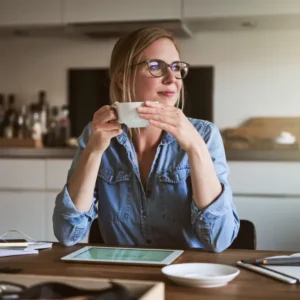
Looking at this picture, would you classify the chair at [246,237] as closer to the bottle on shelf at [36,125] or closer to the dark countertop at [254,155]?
the dark countertop at [254,155]

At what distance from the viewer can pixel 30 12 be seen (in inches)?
133

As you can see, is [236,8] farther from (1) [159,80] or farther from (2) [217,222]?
(2) [217,222]

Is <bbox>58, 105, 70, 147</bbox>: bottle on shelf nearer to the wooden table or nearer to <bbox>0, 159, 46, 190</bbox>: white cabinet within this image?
<bbox>0, 159, 46, 190</bbox>: white cabinet

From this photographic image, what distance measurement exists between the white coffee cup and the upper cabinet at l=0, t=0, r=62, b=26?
7.37 feet

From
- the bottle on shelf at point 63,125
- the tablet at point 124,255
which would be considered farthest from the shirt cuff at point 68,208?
the bottle on shelf at point 63,125

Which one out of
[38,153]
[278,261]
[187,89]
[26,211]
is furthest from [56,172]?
[278,261]

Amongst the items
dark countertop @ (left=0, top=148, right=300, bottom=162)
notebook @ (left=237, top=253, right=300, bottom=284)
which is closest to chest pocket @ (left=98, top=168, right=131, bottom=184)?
notebook @ (left=237, top=253, right=300, bottom=284)

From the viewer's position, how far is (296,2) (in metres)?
3.06

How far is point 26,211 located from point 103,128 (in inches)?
79.1

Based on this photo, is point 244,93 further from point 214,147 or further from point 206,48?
point 214,147

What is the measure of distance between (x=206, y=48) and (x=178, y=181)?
85.4 inches

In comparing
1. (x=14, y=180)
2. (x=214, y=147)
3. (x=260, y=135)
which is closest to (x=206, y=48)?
(x=260, y=135)

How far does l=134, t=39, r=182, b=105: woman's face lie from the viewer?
144 centimetres

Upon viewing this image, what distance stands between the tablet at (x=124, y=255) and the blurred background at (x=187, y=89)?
1768mm
